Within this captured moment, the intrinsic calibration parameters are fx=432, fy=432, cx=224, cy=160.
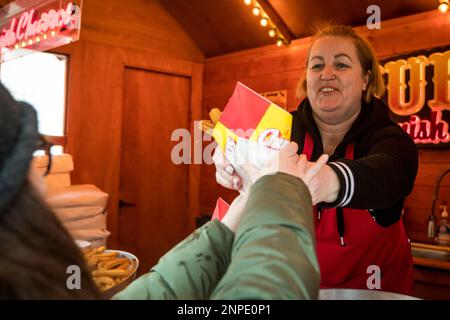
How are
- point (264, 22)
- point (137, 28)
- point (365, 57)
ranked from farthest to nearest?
point (137, 28) → point (264, 22) → point (365, 57)

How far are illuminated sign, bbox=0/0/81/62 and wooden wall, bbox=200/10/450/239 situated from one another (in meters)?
1.51

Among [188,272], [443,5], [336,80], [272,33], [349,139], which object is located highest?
[272,33]

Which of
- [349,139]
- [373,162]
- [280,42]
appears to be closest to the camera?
[373,162]

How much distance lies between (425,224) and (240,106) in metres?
1.99

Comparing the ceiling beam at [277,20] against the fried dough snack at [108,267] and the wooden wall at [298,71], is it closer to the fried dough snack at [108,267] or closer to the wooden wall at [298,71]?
the wooden wall at [298,71]

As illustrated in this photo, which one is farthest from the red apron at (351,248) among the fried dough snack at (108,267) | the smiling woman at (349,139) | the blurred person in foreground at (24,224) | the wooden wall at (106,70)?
the wooden wall at (106,70)

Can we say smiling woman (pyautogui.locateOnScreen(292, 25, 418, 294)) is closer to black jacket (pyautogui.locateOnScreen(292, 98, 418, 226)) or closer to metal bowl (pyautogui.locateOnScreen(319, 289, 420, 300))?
black jacket (pyautogui.locateOnScreen(292, 98, 418, 226))

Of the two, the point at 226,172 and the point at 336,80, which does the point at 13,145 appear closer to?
the point at 226,172

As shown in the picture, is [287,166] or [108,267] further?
[108,267]

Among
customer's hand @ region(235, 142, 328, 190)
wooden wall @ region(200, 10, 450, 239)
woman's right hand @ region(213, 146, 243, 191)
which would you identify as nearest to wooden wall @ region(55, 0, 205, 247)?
wooden wall @ region(200, 10, 450, 239)

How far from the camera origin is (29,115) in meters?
0.42

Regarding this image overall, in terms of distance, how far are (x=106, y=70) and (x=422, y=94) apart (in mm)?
2258

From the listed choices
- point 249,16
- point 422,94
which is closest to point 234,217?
point 422,94

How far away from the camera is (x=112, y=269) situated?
136cm
